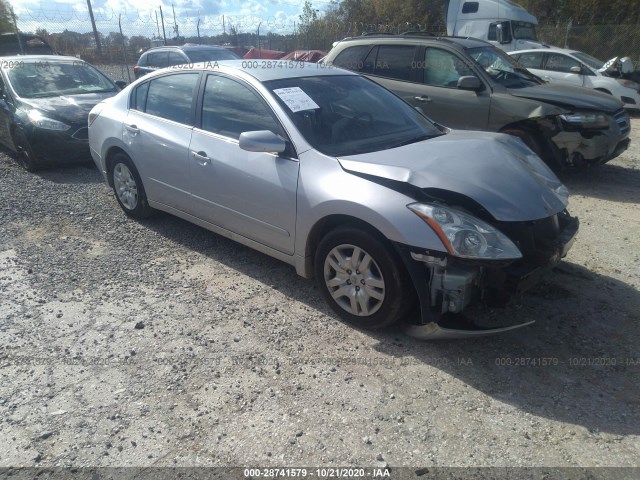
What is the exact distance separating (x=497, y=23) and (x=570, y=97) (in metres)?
9.90

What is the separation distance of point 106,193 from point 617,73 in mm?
12671

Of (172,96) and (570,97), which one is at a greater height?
(172,96)

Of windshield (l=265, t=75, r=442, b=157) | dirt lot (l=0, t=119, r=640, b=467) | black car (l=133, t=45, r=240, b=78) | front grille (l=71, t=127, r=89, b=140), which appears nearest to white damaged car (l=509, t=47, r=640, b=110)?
black car (l=133, t=45, r=240, b=78)

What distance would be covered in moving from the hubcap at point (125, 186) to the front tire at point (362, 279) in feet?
8.71

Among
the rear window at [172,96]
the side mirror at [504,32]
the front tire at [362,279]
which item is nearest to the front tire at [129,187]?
the rear window at [172,96]

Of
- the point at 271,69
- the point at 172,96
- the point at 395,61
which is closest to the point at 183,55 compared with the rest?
the point at 395,61

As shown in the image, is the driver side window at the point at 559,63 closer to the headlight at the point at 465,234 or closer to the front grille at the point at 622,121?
the front grille at the point at 622,121

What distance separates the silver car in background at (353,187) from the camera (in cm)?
304

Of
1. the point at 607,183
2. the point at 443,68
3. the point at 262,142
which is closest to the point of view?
the point at 262,142

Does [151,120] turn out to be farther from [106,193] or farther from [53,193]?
[53,193]

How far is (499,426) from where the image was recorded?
265cm

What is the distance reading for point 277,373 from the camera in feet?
10.1

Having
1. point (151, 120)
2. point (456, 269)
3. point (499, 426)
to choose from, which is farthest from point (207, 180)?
point (499, 426)

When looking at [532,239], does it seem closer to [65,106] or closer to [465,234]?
[465,234]
